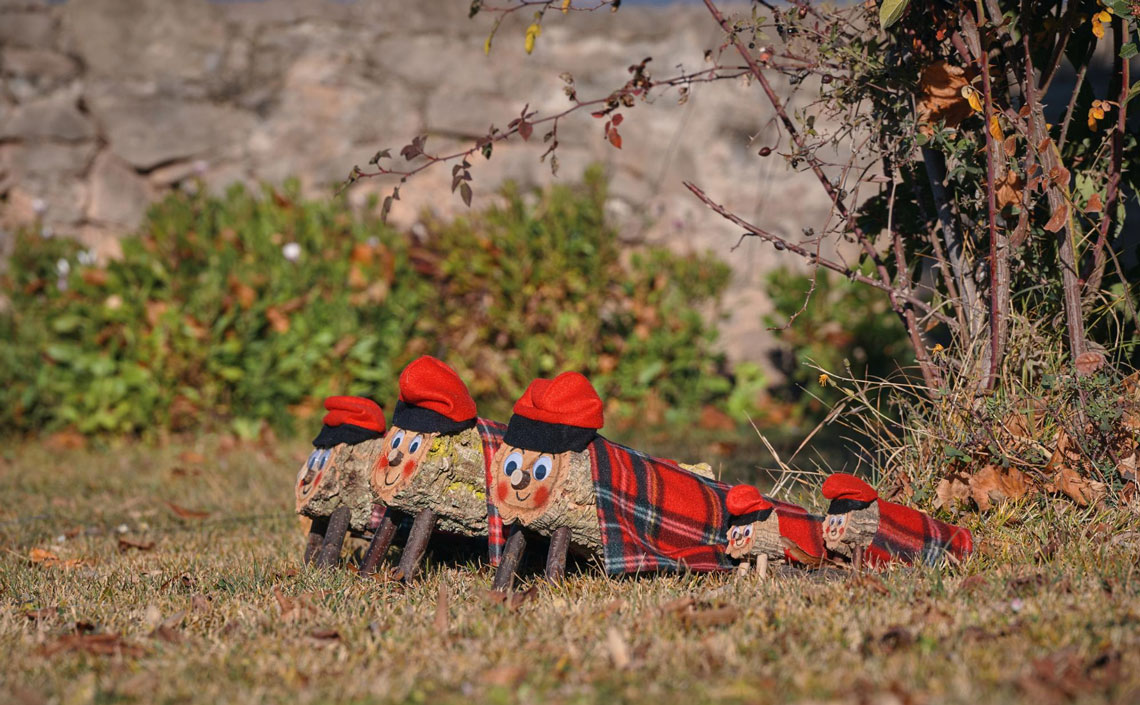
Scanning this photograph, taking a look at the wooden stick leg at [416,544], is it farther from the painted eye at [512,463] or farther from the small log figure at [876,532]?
the small log figure at [876,532]

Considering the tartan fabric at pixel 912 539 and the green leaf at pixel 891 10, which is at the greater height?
the green leaf at pixel 891 10

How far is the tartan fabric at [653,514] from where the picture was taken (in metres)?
2.78

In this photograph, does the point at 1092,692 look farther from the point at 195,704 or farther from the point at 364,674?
the point at 195,704

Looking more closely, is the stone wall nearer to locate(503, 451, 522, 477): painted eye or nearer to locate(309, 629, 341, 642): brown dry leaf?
locate(503, 451, 522, 477): painted eye

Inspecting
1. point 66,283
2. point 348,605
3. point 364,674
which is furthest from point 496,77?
point 364,674

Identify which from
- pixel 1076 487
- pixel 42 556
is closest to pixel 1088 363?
pixel 1076 487

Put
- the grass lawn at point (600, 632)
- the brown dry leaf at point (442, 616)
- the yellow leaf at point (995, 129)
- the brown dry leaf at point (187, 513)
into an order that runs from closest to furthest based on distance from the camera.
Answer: the grass lawn at point (600, 632), the brown dry leaf at point (442, 616), the yellow leaf at point (995, 129), the brown dry leaf at point (187, 513)

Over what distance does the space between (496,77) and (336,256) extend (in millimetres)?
2192

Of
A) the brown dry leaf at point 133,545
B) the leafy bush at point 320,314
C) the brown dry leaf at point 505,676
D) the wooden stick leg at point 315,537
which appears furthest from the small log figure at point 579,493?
the leafy bush at point 320,314

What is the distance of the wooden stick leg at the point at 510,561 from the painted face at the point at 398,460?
32cm

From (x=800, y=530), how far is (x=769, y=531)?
0.10m

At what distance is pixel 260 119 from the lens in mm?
7840

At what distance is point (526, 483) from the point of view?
277 cm

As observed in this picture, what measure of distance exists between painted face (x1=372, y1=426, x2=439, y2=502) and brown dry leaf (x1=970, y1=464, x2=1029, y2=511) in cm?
161
